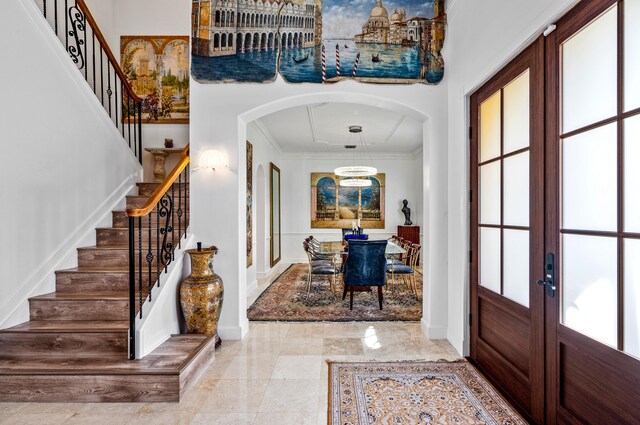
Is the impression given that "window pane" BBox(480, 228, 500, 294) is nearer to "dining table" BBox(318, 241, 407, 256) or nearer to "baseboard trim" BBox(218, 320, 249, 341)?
"dining table" BBox(318, 241, 407, 256)

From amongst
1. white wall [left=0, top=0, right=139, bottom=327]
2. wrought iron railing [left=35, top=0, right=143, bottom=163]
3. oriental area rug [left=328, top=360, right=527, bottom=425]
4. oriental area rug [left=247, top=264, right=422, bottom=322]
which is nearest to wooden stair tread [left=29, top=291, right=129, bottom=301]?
white wall [left=0, top=0, right=139, bottom=327]

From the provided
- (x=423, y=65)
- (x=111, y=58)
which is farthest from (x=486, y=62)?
(x=111, y=58)

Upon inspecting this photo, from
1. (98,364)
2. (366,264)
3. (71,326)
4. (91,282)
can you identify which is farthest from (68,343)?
(366,264)

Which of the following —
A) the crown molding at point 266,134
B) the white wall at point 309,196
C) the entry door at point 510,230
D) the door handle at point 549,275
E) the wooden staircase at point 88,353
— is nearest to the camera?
the door handle at point 549,275

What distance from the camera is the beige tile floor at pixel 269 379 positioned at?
2.12 metres

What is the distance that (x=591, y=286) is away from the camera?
1.60 meters

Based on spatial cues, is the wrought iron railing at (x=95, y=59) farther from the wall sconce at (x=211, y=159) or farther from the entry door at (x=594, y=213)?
the entry door at (x=594, y=213)

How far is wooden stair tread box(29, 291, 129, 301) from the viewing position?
2795mm

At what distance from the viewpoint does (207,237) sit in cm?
341

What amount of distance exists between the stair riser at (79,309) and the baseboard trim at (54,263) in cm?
9

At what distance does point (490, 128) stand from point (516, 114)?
375 mm

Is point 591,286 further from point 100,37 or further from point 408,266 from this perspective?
point 100,37

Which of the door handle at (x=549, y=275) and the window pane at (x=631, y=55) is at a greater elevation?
the window pane at (x=631, y=55)

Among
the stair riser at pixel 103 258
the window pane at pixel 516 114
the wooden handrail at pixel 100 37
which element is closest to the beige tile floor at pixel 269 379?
the stair riser at pixel 103 258
